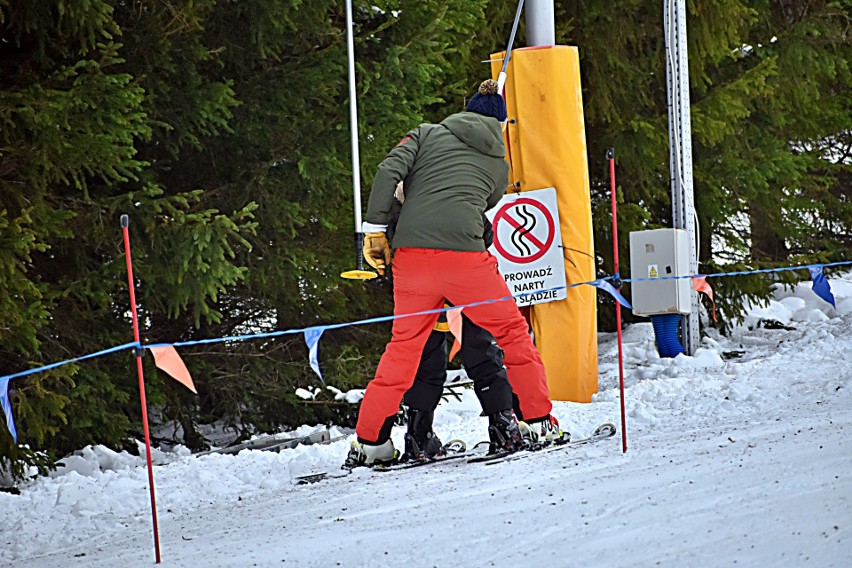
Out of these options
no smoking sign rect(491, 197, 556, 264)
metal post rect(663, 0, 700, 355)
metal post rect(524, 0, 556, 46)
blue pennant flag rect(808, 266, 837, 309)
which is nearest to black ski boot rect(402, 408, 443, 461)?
no smoking sign rect(491, 197, 556, 264)

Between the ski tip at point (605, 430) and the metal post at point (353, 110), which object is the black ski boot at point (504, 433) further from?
the metal post at point (353, 110)

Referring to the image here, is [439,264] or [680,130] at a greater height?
[680,130]

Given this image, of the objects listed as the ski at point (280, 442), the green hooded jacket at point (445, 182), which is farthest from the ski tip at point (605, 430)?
the ski at point (280, 442)

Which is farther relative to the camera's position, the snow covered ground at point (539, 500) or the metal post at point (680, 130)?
the metal post at point (680, 130)

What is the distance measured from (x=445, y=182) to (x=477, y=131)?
0.35m

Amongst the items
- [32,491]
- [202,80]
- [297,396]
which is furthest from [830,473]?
[202,80]

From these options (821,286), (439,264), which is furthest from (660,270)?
(439,264)

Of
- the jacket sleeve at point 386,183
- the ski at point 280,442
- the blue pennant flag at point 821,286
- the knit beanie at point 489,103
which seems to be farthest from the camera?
the ski at point 280,442

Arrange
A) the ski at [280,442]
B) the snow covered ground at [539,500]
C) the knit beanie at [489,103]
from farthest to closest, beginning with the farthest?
the ski at [280,442] < the knit beanie at [489,103] < the snow covered ground at [539,500]

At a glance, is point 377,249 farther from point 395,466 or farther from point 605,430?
point 605,430

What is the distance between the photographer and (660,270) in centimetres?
966

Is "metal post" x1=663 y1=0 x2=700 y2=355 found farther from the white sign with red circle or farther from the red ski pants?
the red ski pants

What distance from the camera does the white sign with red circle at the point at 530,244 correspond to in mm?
8609

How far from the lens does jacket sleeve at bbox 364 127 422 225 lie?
622cm
